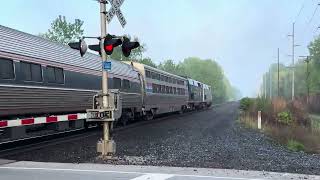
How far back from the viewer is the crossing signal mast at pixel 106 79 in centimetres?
1362

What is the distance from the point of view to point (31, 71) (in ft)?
56.7

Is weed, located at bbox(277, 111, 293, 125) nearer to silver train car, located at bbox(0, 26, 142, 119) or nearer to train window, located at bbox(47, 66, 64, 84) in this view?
silver train car, located at bbox(0, 26, 142, 119)

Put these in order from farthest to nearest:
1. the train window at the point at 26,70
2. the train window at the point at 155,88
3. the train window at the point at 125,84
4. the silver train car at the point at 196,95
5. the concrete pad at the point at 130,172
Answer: the silver train car at the point at 196,95, the train window at the point at 155,88, the train window at the point at 125,84, the train window at the point at 26,70, the concrete pad at the point at 130,172

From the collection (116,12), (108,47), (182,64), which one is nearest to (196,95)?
(116,12)

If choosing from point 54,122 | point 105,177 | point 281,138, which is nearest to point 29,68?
point 54,122

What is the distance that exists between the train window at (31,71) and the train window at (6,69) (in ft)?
2.21

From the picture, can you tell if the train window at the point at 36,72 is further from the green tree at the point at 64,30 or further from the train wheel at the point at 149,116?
the green tree at the point at 64,30

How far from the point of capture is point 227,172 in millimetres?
11328

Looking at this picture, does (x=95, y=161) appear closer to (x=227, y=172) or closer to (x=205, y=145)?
(x=227, y=172)

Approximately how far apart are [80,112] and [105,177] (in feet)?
41.5

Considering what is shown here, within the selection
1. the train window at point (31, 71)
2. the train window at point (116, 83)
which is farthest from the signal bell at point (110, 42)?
the train window at point (116, 83)

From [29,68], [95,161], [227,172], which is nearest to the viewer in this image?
[227,172]

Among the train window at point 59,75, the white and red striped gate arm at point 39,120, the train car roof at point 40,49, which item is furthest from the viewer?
the train window at point 59,75

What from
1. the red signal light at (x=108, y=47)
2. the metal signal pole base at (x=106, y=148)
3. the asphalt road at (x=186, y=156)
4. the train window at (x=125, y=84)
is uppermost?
the red signal light at (x=108, y=47)
